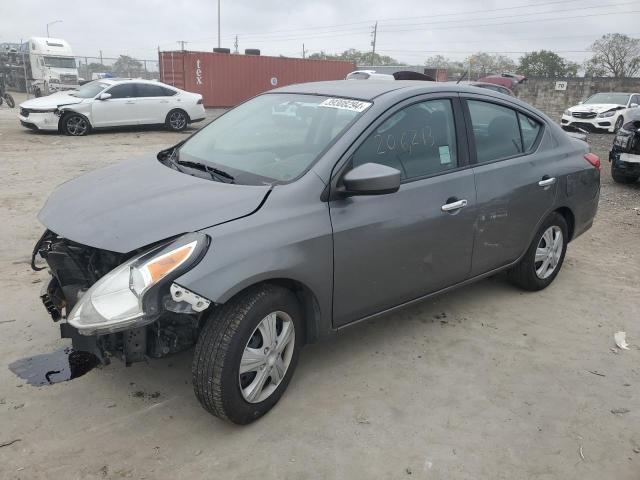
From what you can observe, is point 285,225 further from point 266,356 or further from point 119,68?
point 119,68

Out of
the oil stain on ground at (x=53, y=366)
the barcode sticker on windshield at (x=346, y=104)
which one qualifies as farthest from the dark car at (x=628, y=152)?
the oil stain on ground at (x=53, y=366)

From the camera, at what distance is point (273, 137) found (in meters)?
3.42

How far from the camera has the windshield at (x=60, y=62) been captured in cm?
2834

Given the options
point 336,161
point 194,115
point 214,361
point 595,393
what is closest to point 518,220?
point 595,393

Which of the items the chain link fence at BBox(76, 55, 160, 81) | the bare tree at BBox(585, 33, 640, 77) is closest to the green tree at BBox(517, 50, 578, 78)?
the bare tree at BBox(585, 33, 640, 77)

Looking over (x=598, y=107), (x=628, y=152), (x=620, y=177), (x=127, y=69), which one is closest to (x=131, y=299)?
(x=628, y=152)

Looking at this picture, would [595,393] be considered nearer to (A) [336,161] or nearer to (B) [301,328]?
(B) [301,328]

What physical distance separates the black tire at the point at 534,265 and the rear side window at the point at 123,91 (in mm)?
12482

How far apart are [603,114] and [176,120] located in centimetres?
1368

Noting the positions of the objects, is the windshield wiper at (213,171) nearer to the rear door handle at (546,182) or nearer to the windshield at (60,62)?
the rear door handle at (546,182)

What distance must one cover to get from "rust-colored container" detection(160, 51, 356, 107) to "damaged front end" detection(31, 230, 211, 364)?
873 inches

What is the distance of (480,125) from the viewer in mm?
3805

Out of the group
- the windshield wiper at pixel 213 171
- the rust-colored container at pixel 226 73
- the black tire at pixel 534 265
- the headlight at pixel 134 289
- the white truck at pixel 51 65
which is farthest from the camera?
the white truck at pixel 51 65

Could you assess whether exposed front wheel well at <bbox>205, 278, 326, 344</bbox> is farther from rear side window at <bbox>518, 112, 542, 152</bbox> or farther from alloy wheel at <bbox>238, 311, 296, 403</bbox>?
rear side window at <bbox>518, 112, 542, 152</bbox>
